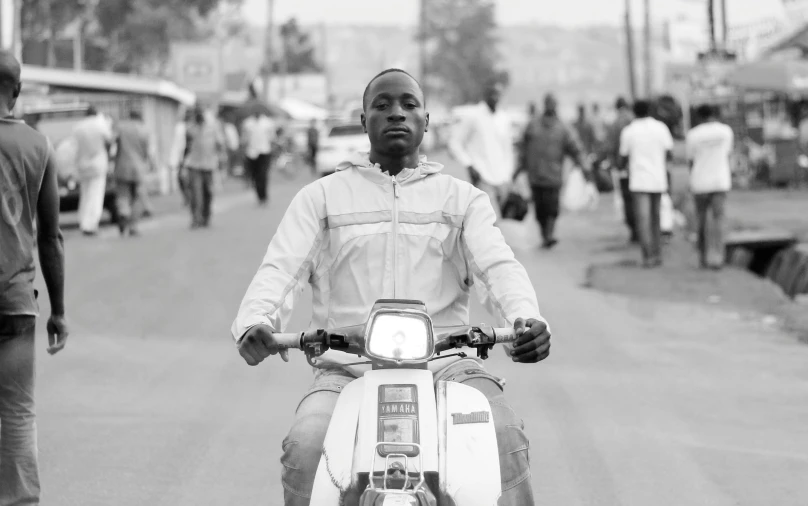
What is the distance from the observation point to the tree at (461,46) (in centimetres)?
14100

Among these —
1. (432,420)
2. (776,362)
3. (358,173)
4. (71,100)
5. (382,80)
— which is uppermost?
(71,100)

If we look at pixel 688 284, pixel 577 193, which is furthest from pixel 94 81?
pixel 688 284

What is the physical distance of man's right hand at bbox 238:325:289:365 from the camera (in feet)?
12.2

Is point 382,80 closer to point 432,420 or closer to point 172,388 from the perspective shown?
point 432,420

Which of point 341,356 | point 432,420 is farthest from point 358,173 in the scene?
point 432,420

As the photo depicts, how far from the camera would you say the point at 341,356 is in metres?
4.16

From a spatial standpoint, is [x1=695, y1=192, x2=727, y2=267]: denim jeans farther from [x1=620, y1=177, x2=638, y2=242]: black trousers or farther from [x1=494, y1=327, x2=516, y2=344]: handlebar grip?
[x1=494, y1=327, x2=516, y2=344]: handlebar grip

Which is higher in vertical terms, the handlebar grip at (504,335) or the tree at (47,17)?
the tree at (47,17)

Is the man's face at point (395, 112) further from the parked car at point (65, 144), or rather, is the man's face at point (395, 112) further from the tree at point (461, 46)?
the tree at point (461, 46)

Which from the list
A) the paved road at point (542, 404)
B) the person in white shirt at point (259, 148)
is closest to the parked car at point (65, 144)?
the person in white shirt at point (259, 148)

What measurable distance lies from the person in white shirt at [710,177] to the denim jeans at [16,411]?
10.9 metres

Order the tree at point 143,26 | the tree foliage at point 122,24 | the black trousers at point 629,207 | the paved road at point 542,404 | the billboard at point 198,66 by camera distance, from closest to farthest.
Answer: the paved road at point 542,404
the black trousers at point 629,207
the billboard at point 198,66
the tree foliage at point 122,24
the tree at point 143,26

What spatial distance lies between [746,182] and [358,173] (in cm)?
2623

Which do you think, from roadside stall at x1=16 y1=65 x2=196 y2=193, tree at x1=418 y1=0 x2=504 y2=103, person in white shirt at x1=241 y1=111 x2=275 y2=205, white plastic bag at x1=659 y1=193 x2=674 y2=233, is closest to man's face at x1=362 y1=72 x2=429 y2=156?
white plastic bag at x1=659 y1=193 x2=674 y2=233
